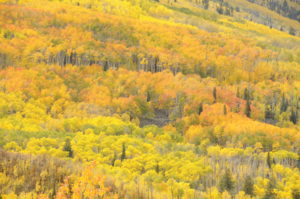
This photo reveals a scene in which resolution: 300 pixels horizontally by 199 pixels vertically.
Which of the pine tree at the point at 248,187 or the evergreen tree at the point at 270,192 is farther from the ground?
the pine tree at the point at 248,187

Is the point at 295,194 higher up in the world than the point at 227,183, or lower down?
lower down

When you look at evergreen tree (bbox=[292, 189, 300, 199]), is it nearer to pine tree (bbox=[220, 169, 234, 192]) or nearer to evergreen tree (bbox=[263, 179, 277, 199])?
evergreen tree (bbox=[263, 179, 277, 199])

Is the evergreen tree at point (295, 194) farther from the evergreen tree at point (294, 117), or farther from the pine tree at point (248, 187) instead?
the evergreen tree at point (294, 117)

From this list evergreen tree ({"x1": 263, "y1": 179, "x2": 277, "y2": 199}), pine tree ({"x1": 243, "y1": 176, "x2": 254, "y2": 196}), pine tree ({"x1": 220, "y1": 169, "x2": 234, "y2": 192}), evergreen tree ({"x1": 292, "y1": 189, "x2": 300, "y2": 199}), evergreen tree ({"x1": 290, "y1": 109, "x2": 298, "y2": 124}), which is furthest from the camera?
evergreen tree ({"x1": 290, "y1": 109, "x2": 298, "y2": 124})

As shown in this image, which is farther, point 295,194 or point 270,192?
point 295,194

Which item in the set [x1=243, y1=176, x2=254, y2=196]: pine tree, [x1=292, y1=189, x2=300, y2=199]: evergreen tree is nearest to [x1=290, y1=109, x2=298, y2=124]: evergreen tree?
[x1=292, y1=189, x2=300, y2=199]: evergreen tree

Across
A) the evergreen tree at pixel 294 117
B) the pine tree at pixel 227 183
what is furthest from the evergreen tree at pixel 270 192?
the evergreen tree at pixel 294 117

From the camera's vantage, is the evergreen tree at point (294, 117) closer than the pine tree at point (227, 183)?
No

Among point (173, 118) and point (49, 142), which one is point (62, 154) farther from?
point (173, 118)

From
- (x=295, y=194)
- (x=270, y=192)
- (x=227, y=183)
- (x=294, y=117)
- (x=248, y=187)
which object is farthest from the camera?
(x=294, y=117)

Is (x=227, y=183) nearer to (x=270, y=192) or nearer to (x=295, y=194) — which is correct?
(x=270, y=192)

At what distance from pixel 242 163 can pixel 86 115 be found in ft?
248

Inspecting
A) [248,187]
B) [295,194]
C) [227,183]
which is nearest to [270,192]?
[248,187]

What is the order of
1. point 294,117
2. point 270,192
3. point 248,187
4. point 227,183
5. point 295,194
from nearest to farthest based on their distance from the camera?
point 227,183 → point 248,187 → point 270,192 → point 295,194 → point 294,117
